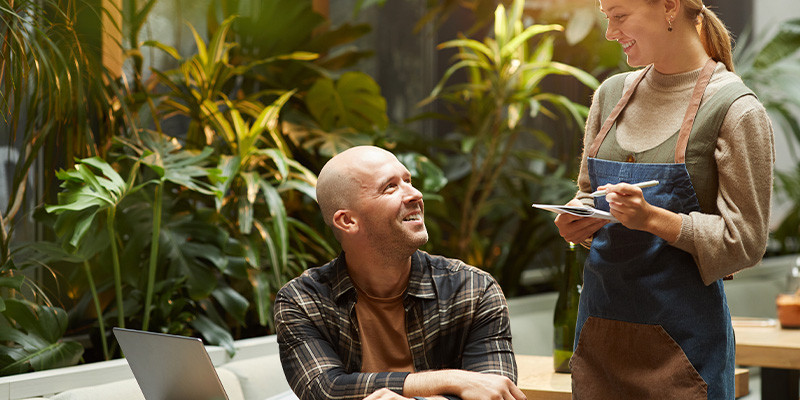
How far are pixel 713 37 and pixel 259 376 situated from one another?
166 centimetres

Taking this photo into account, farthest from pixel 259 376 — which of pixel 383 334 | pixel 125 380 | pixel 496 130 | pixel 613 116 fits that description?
pixel 496 130

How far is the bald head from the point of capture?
190 cm

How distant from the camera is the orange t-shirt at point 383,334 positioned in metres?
1.88

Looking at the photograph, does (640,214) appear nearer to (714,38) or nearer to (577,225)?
(577,225)

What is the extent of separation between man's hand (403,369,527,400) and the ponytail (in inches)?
30.6

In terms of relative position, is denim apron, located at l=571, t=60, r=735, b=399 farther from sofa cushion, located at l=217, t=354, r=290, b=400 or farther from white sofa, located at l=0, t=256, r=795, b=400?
sofa cushion, located at l=217, t=354, r=290, b=400

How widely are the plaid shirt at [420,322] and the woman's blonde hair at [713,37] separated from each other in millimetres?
703

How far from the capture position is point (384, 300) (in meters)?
1.92

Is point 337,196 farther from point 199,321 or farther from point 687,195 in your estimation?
point 199,321

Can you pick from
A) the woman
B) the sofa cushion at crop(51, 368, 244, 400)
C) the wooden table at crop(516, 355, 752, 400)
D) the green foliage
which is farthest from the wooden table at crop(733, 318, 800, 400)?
the sofa cushion at crop(51, 368, 244, 400)

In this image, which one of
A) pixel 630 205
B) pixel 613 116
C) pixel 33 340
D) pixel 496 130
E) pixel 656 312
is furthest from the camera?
pixel 496 130

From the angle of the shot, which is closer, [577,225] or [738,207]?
[738,207]

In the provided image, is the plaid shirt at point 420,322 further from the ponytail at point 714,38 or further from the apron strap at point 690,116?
the ponytail at point 714,38

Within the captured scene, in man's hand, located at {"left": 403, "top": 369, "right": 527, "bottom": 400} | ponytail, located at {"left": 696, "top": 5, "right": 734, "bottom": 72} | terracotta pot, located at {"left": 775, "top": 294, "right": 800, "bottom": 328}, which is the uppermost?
ponytail, located at {"left": 696, "top": 5, "right": 734, "bottom": 72}
